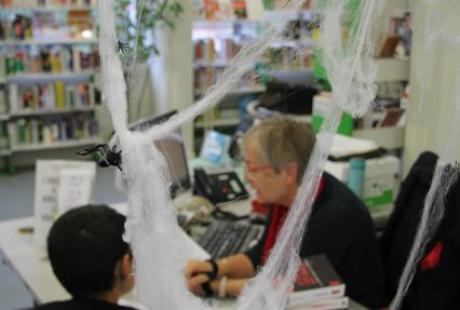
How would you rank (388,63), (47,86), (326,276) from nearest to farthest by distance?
(326,276) < (388,63) < (47,86)

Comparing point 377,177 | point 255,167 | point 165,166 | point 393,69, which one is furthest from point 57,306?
point 393,69

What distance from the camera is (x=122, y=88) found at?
1.72ft

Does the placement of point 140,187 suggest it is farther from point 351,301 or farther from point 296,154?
point 351,301

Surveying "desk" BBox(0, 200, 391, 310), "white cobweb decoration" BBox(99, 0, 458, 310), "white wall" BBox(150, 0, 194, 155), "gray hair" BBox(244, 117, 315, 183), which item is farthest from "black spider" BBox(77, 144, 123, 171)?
"white wall" BBox(150, 0, 194, 155)

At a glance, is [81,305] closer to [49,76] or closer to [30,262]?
[30,262]

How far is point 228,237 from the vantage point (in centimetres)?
209

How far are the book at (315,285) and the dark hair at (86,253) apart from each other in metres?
0.39

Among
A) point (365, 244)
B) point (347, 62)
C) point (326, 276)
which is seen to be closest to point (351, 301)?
point (365, 244)

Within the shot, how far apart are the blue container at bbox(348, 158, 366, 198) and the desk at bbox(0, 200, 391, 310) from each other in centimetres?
17

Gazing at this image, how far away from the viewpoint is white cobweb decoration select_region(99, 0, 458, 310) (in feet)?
1.70

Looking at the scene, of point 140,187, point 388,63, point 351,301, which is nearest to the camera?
point 140,187

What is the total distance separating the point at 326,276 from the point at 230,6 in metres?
4.36

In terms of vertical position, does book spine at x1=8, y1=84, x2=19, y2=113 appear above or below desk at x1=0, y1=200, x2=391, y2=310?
above

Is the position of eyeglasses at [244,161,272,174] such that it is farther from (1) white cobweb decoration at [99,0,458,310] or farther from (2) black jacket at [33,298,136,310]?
(1) white cobweb decoration at [99,0,458,310]
